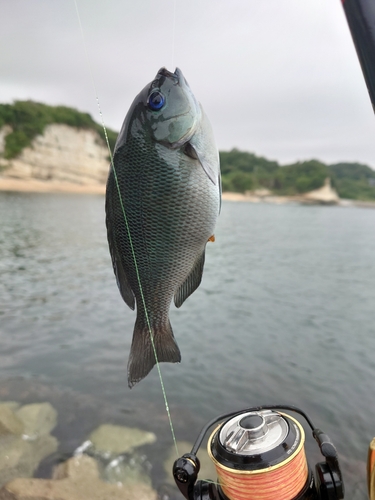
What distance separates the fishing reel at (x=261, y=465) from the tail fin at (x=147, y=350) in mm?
863

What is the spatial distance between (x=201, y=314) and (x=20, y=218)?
20659 millimetres

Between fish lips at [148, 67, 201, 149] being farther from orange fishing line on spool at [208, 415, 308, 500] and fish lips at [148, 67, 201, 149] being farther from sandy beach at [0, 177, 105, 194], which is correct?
sandy beach at [0, 177, 105, 194]

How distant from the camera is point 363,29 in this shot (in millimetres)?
1452

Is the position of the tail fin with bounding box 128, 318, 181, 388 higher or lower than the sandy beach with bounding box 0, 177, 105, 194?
higher

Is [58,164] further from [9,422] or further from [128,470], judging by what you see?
[128,470]

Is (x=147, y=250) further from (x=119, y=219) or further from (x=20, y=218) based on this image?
(x=20, y=218)

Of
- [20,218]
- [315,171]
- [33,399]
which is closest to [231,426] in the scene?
[33,399]

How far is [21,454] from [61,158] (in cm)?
5344

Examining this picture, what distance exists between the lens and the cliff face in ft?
168

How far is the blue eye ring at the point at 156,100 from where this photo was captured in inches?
58.2

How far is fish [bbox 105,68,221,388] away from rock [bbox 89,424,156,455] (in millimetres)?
4037

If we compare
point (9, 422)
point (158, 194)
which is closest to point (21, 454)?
point (9, 422)

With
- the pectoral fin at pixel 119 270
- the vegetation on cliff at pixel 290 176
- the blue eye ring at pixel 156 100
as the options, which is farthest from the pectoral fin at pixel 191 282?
the vegetation on cliff at pixel 290 176

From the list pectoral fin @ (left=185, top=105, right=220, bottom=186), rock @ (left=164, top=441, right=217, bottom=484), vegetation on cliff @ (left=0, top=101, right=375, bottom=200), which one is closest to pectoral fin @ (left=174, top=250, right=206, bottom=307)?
pectoral fin @ (left=185, top=105, right=220, bottom=186)
